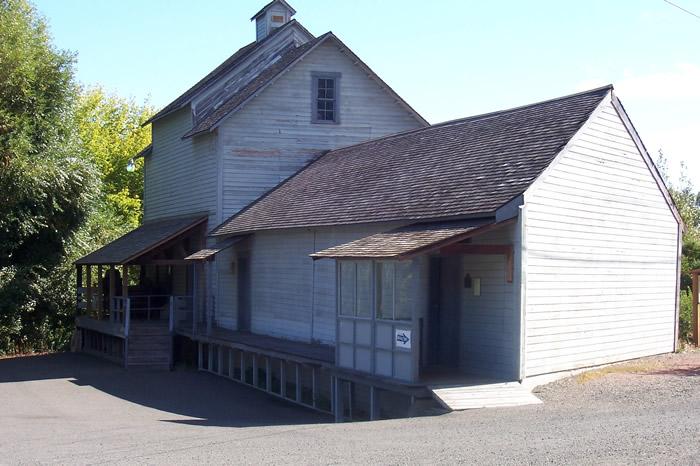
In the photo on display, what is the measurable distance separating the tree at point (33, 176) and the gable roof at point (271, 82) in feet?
15.6

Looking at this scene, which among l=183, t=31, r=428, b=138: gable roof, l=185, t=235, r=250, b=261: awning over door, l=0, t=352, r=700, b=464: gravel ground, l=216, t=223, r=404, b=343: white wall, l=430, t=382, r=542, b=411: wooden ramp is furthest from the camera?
l=183, t=31, r=428, b=138: gable roof

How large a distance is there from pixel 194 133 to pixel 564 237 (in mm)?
13852

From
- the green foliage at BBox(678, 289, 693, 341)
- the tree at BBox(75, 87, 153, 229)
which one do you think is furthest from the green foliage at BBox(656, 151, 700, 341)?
the tree at BBox(75, 87, 153, 229)

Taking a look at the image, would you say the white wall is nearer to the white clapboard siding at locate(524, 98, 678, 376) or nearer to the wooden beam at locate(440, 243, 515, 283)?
the wooden beam at locate(440, 243, 515, 283)

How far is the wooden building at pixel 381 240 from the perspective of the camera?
14.6 metres

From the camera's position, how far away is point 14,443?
1277 cm

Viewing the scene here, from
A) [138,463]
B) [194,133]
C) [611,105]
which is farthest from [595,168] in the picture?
[194,133]

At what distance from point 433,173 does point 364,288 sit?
3.73 meters

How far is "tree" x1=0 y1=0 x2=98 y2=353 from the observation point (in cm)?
2644

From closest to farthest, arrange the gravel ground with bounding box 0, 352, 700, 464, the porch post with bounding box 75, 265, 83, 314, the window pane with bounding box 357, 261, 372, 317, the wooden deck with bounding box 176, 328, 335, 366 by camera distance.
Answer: the gravel ground with bounding box 0, 352, 700, 464 < the window pane with bounding box 357, 261, 372, 317 < the wooden deck with bounding box 176, 328, 335, 366 < the porch post with bounding box 75, 265, 83, 314

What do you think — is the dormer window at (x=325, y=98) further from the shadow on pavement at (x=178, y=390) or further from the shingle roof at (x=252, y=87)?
the shadow on pavement at (x=178, y=390)

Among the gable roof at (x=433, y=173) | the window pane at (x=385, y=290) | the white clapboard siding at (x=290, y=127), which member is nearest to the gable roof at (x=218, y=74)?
the white clapboard siding at (x=290, y=127)

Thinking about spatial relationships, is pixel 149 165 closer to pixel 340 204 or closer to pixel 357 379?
pixel 340 204

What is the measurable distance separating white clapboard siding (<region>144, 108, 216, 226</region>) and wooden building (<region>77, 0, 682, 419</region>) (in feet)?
0.36
